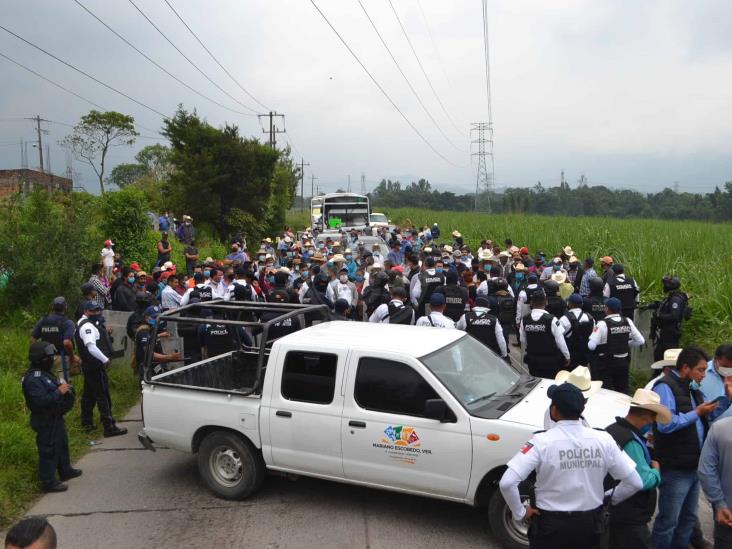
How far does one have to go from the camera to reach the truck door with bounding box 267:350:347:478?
18.5ft

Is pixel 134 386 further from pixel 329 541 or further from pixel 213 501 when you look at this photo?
pixel 329 541

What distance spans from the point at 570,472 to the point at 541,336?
167 inches

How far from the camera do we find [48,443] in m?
6.53

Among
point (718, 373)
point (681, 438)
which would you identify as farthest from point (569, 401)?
point (718, 373)

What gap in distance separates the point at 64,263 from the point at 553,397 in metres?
Result: 11.2

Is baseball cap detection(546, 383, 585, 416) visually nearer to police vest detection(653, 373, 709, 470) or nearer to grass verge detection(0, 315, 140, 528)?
police vest detection(653, 373, 709, 470)

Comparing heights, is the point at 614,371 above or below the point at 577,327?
below

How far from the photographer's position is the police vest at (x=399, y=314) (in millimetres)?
8859

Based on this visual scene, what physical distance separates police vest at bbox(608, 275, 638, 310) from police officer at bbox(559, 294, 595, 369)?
265 cm

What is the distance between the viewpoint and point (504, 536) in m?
5.04

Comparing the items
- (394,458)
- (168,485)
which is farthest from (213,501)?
(394,458)

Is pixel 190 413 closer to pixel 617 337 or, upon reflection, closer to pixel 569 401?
pixel 569 401

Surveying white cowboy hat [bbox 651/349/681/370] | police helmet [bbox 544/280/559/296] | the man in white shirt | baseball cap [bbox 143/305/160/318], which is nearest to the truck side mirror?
white cowboy hat [bbox 651/349/681/370]

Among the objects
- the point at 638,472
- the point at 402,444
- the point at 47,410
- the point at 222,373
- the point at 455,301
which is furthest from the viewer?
the point at 455,301
